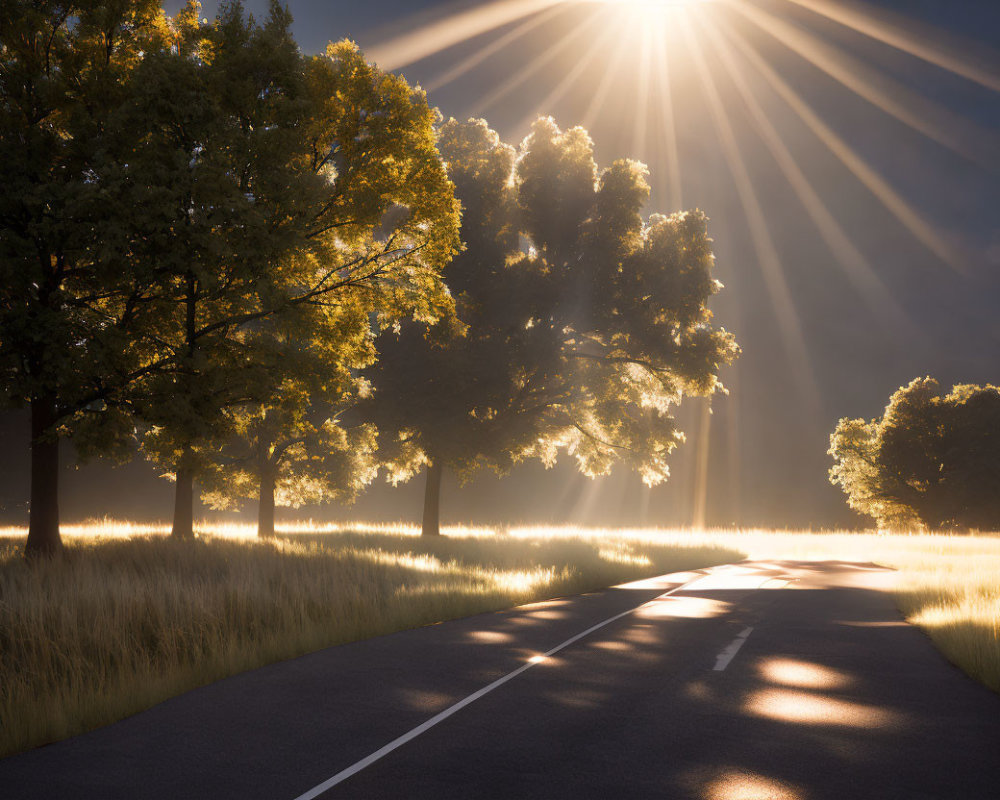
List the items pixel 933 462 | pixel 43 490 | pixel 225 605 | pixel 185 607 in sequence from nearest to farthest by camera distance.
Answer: pixel 185 607, pixel 225 605, pixel 43 490, pixel 933 462

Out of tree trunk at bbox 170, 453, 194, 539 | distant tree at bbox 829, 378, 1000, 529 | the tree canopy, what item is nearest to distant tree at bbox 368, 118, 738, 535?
tree trunk at bbox 170, 453, 194, 539

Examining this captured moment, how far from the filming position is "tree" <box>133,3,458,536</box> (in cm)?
1291

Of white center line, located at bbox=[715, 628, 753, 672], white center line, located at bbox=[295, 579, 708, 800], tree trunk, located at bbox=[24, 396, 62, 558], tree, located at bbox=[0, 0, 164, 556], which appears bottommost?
white center line, located at bbox=[715, 628, 753, 672]

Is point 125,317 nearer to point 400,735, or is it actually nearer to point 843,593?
point 400,735

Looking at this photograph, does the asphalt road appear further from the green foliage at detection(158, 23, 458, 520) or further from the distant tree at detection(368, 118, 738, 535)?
the distant tree at detection(368, 118, 738, 535)

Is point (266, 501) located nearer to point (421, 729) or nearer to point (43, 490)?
point (43, 490)

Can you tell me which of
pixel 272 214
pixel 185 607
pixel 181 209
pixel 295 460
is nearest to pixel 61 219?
pixel 181 209

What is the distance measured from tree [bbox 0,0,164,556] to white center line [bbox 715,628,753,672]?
36.2 feet

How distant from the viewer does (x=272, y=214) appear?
14055 mm

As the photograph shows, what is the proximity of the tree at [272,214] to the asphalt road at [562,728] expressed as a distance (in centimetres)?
702

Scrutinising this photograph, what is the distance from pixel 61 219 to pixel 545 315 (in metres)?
17.1

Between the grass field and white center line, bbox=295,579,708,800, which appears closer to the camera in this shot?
white center line, bbox=295,579,708,800

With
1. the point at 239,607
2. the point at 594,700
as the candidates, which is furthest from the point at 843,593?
the point at 239,607

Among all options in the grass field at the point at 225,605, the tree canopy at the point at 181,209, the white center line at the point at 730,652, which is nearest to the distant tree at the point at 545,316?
the grass field at the point at 225,605
